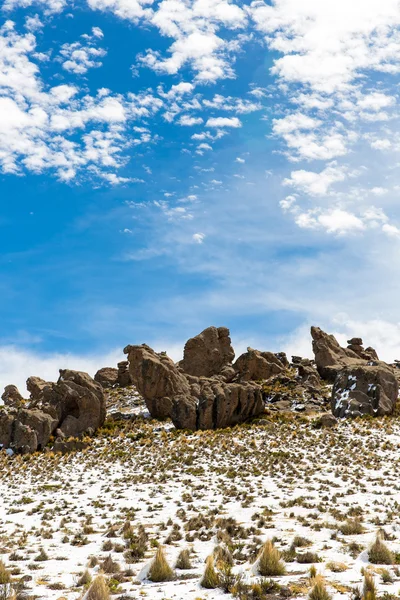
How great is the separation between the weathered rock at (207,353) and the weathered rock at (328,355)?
13370 millimetres

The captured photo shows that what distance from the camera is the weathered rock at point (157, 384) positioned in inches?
2119

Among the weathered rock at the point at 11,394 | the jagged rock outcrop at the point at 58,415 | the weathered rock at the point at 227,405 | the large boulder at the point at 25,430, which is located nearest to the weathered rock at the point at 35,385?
the weathered rock at the point at 11,394

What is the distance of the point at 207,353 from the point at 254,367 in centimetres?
863

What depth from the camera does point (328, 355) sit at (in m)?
71.8

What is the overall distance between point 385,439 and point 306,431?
22.0ft

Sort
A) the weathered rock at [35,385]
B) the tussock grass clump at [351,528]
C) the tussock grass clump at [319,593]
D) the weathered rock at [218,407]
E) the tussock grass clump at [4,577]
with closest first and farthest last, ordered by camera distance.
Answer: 1. the tussock grass clump at [319,593]
2. the tussock grass clump at [4,577]
3. the tussock grass clump at [351,528]
4. the weathered rock at [218,407]
5. the weathered rock at [35,385]

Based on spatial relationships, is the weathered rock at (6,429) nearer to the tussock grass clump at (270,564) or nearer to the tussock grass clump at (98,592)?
the tussock grass clump at (270,564)

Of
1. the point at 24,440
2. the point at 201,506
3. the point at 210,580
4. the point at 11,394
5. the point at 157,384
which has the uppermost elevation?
the point at 11,394

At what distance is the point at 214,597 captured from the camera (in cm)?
1000

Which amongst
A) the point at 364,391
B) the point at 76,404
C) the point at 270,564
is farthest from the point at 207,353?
the point at 270,564

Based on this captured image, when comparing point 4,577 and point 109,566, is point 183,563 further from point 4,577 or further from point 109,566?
point 4,577

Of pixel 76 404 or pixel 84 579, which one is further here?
pixel 76 404

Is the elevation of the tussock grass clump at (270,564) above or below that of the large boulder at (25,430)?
below

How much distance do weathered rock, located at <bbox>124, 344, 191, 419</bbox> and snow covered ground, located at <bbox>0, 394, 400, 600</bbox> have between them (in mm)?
9029
